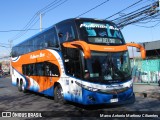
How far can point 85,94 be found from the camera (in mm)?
11734

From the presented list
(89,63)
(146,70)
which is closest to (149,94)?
(89,63)

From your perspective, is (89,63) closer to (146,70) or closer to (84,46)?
(84,46)

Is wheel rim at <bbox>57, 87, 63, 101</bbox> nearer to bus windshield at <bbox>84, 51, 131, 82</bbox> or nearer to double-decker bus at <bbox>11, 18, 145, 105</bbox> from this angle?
double-decker bus at <bbox>11, 18, 145, 105</bbox>

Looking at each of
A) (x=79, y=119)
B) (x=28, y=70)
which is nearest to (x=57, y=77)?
(x=79, y=119)

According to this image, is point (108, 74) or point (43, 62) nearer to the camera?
point (108, 74)

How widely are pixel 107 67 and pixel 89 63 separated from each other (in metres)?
0.78

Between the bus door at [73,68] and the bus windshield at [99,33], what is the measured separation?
0.77m

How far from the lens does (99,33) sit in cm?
1252

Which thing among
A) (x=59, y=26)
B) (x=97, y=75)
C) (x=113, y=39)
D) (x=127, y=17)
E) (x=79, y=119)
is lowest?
(x=79, y=119)

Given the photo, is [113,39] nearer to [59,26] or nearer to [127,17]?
[59,26]

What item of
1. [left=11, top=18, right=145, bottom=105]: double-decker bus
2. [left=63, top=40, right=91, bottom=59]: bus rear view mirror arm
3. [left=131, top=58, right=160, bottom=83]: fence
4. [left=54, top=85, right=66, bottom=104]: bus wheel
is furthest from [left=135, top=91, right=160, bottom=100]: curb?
[left=63, top=40, right=91, bottom=59]: bus rear view mirror arm

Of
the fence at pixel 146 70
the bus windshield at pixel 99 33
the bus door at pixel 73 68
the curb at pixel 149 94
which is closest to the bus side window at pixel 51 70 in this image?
the bus door at pixel 73 68

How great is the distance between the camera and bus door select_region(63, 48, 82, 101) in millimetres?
12133

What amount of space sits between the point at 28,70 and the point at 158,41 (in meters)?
13.7
